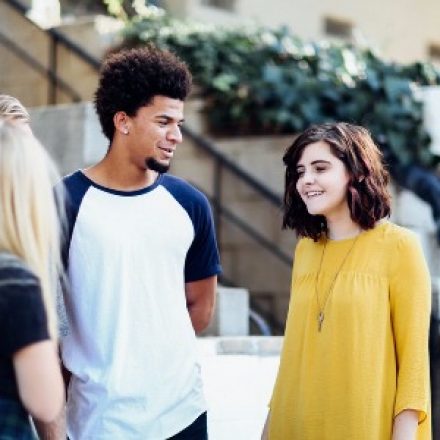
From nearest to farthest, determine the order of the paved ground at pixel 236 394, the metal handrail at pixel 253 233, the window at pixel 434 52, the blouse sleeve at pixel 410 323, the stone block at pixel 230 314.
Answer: the blouse sleeve at pixel 410 323
the paved ground at pixel 236 394
the stone block at pixel 230 314
the metal handrail at pixel 253 233
the window at pixel 434 52

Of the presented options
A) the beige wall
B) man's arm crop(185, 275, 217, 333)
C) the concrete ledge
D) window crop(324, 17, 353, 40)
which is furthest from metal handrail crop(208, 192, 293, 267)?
window crop(324, 17, 353, 40)

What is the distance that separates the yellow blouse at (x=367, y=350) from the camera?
329cm

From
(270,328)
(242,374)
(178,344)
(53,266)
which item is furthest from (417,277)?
(270,328)

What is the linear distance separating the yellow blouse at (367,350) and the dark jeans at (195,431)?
24 cm

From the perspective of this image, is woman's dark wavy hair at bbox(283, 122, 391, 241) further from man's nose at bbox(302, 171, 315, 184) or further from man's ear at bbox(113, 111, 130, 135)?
man's ear at bbox(113, 111, 130, 135)

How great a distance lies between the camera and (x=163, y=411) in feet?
11.0

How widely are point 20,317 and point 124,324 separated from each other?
0.83 m

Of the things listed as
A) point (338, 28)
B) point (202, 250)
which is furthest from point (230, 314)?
point (338, 28)

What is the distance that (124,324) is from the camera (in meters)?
3.31

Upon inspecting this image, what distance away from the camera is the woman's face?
3.47 m

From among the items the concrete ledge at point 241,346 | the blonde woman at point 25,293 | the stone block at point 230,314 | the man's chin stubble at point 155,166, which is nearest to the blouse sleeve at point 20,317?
the blonde woman at point 25,293

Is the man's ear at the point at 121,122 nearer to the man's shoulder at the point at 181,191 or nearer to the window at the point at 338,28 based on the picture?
the man's shoulder at the point at 181,191

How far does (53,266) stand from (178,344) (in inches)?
28.9

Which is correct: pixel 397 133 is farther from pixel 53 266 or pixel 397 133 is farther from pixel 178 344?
pixel 53 266
